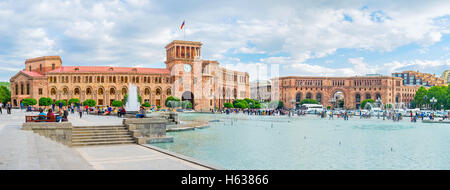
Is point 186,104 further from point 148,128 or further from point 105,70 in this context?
point 148,128

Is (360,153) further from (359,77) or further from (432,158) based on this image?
(359,77)

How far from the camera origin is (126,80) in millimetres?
78812

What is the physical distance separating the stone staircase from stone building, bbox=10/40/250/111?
61930 millimetres

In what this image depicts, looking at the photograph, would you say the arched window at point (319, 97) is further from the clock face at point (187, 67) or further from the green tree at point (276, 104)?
the clock face at point (187, 67)

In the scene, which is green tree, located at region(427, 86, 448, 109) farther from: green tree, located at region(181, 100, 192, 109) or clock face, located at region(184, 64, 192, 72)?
clock face, located at region(184, 64, 192, 72)

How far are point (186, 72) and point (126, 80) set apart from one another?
13821mm

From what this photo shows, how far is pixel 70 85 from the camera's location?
76.2m

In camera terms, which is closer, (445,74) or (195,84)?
(195,84)

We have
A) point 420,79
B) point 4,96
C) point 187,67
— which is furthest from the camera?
point 420,79

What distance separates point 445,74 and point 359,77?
265ft

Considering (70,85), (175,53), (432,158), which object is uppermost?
(175,53)

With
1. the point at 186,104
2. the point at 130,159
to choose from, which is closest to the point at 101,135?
the point at 130,159

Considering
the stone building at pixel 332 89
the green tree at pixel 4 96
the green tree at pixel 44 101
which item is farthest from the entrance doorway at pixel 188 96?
the stone building at pixel 332 89
